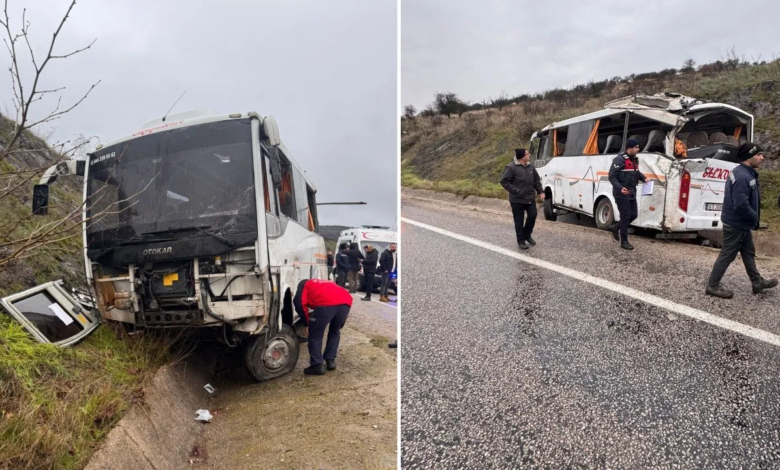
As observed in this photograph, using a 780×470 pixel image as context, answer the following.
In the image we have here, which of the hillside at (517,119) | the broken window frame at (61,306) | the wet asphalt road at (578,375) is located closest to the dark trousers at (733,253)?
the wet asphalt road at (578,375)

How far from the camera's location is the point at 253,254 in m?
4.60

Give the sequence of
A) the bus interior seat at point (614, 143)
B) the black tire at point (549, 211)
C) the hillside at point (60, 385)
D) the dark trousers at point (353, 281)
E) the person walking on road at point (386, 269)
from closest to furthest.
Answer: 1. the hillside at point (60, 385)
2. the bus interior seat at point (614, 143)
3. the black tire at point (549, 211)
4. the person walking on road at point (386, 269)
5. the dark trousers at point (353, 281)

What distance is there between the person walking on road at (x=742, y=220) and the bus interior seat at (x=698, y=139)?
9.40 ft

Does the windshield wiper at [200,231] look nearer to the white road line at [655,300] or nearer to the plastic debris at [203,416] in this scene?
the plastic debris at [203,416]

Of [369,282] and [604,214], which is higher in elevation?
[604,214]

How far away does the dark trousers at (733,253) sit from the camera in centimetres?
446

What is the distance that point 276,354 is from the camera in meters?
5.25

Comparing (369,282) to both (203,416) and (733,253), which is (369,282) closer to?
(203,416)

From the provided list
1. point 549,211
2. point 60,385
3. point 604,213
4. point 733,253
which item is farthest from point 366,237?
point 60,385

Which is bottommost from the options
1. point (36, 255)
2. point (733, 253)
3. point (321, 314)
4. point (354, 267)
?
point (354, 267)

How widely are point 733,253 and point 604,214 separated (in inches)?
147

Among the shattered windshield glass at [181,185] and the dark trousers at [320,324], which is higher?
the shattered windshield glass at [181,185]

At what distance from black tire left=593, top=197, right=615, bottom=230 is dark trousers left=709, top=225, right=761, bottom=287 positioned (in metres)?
3.30

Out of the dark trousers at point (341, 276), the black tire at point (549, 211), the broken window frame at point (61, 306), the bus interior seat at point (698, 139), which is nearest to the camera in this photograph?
the broken window frame at point (61, 306)
